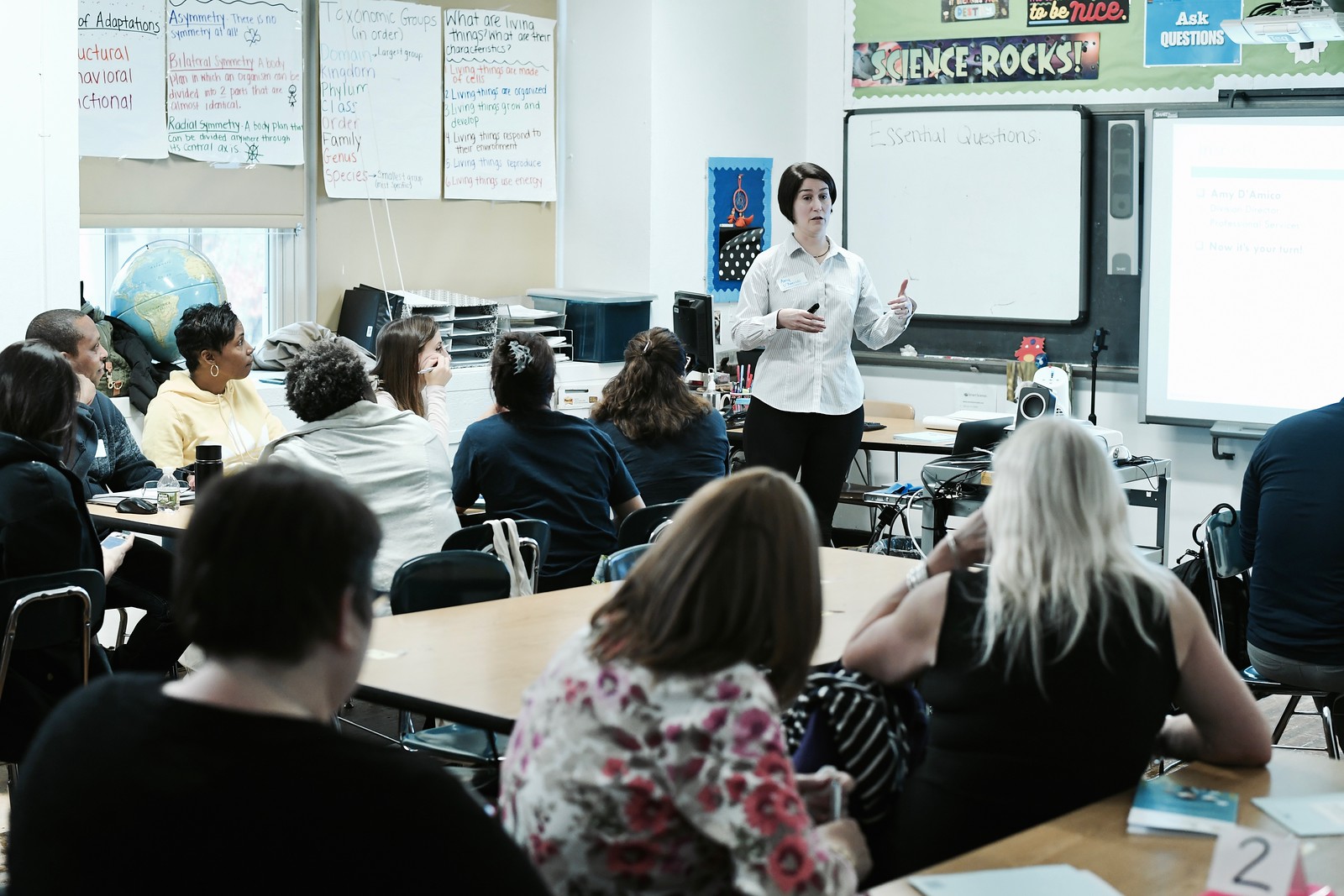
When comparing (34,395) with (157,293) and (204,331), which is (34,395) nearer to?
(204,331)

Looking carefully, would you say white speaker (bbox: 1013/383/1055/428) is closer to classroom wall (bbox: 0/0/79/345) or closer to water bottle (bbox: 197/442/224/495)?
water bottle (bbox: 197/442/224/495)

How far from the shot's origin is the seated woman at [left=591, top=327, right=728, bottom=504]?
4504 millimetres

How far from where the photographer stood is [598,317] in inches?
275

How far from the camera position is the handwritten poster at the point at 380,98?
6371mm

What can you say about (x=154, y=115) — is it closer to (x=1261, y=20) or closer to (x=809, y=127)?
(x=809, y=127)

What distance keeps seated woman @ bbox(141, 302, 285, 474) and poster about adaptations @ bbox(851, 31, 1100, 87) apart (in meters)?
3.84

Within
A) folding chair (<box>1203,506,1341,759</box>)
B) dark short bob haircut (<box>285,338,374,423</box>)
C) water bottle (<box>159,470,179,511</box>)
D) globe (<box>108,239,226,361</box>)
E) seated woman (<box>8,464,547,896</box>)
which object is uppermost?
Answer: globe (<box>108,239,226,361</box>)

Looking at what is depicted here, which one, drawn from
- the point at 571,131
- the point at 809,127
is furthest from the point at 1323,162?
the point at 571,131

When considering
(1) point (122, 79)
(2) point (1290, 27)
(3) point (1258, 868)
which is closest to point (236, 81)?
(1) point (122, 79)

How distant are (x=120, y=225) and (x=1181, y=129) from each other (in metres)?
4.32

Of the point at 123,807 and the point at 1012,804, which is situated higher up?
the point at 123,807

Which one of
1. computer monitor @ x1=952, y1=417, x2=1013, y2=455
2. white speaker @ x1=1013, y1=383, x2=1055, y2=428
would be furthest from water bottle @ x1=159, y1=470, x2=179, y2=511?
white speaker @ x1=1013, y1=383, x2=1055, y2=428

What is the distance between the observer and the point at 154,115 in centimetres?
573

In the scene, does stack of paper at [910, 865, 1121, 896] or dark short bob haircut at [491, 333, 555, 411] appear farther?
dark short bob haircut at [491, 333, 555, 411]
